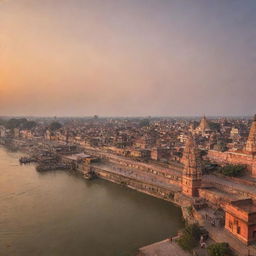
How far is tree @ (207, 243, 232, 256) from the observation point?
11398 mm

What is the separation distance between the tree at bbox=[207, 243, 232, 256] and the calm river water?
382 centimetres

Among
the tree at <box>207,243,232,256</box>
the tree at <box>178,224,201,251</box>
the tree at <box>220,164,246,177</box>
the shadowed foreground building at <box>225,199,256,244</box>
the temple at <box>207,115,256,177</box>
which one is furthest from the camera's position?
the temple at <box>207,115,256,177</box>

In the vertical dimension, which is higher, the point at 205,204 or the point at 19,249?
the point at 205,204

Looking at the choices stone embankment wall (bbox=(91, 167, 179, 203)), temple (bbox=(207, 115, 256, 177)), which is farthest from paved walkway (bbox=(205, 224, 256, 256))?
temple (bbox=(207, 115, 256, 177))

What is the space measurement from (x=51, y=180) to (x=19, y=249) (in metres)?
14.3

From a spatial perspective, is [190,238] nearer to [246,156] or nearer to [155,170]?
[155,170]

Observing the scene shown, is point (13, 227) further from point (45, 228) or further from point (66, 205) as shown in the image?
point (66, 205)

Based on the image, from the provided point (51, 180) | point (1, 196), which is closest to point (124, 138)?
point (51, 180)

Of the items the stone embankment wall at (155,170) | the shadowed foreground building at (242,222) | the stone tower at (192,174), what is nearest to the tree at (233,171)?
the stone embankment wall at (155,170)

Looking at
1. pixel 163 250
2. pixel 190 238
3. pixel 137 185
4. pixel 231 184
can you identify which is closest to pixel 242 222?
pixel 190 238

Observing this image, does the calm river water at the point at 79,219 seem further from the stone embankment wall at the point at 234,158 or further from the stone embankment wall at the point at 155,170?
the stone embankment wall at the point at 234,158

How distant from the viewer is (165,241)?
13.6m

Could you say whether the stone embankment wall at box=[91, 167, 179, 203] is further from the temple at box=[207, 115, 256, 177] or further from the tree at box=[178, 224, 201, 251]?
the temple at box=[207, 115, 256, 177]

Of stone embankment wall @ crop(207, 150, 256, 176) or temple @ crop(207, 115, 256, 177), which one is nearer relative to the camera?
stone embankment wall @ crop(207, 150, 256, 176)
